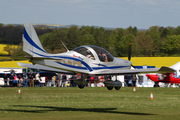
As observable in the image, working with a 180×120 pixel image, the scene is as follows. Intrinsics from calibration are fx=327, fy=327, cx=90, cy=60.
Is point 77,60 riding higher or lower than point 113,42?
lower

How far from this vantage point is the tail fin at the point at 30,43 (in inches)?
619

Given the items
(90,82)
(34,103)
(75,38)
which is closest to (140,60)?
(90,82)

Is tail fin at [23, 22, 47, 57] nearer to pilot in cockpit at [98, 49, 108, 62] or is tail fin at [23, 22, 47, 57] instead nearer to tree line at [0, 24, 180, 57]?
pilot in cockpit at [98, 49, 108, 62]

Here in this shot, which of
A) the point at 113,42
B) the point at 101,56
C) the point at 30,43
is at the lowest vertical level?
the point at 101,56

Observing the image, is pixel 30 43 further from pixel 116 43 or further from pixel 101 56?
pixel 116 43

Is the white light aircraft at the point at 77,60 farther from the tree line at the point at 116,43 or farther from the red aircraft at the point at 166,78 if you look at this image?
the tree line at the point at 116,43

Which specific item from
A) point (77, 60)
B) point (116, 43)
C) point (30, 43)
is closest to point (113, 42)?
point (116, 43)

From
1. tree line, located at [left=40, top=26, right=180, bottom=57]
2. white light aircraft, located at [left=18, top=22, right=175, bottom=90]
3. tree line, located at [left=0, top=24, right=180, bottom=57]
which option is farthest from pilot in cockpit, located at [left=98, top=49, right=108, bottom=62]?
tree line, located at [left=40, top=26, right=180, bottom=57]

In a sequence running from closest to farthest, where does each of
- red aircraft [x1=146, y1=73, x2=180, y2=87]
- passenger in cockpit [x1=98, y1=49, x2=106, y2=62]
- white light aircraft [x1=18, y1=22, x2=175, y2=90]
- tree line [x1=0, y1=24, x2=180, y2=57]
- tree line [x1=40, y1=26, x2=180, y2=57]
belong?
white light aircraft [x1=18, y1=22, x2=175, y2=90] < passenger in cockpit [x1=98, y1=49, x2=106, y2=62] < red aircraft [x1=146, y1=73, x2=180, y2=87] < tree line [x1=0, y1=24, x2=180, y2=57] < tree line [x1=40, y1=26, x2=180, y2=57]

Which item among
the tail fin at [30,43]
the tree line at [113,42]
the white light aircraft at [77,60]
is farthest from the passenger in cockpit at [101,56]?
the tree line at [113,42]

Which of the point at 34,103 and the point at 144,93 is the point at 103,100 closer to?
the point at 144,93

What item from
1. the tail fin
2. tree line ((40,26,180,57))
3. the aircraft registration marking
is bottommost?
the aircraft registration marking

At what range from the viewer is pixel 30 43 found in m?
15.8

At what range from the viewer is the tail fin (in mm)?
15711
